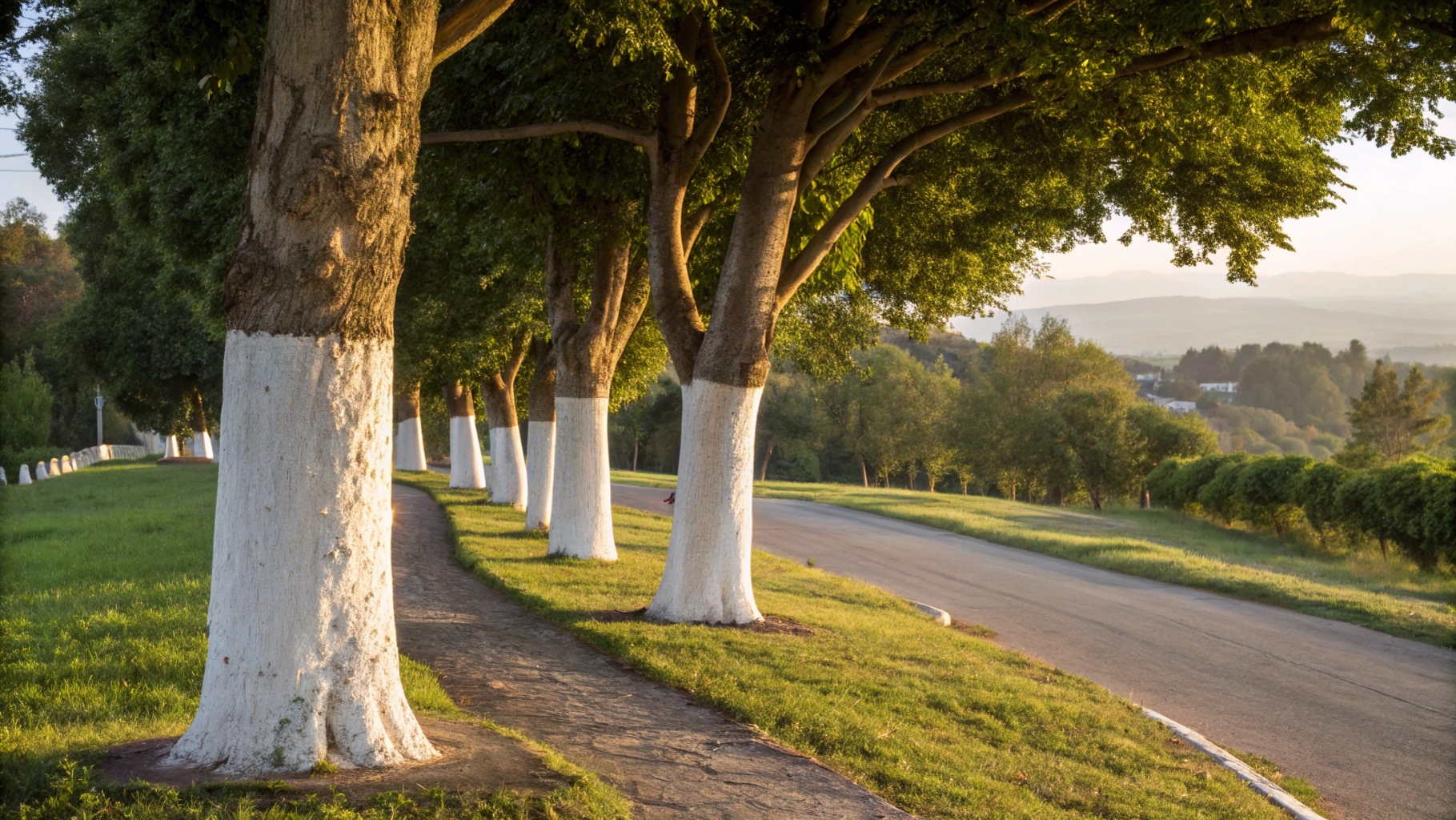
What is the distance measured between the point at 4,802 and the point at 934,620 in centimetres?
1019

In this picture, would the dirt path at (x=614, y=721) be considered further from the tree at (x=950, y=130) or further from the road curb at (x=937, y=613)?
the road curb at (x=937, y=613)

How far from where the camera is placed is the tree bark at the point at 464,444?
2992 centimetres

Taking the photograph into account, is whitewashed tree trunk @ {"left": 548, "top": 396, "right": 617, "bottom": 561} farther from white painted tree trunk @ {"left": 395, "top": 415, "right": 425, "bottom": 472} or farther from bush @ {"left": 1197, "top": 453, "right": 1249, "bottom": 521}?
white painted tree trunk @ {"left": 395, "top": 415, "right": 425, "bottom": 472}

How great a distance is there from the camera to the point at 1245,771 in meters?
7.23

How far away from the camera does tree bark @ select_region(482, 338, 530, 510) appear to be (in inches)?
974

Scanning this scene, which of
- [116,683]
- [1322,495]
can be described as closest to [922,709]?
[116,683]

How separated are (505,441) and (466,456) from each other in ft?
18.9

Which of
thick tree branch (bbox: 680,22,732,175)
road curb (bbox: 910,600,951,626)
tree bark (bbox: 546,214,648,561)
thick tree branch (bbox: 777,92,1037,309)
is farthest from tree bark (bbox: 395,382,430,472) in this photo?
thick tree branch (bbox: 777,92,1037,309)

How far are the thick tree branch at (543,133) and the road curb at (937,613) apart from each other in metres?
6.65

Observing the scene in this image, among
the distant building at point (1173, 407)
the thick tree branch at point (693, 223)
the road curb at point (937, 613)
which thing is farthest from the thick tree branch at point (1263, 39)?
the distant building at point (1173, 407)

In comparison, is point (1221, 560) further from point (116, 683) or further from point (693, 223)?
point (116, 683)

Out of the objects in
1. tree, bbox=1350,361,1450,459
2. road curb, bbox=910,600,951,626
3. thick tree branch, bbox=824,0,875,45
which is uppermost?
thick tree branch, bbox=824,0,875,45

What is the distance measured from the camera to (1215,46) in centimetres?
900

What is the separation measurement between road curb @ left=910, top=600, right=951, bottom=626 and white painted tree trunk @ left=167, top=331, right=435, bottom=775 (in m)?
8.83
